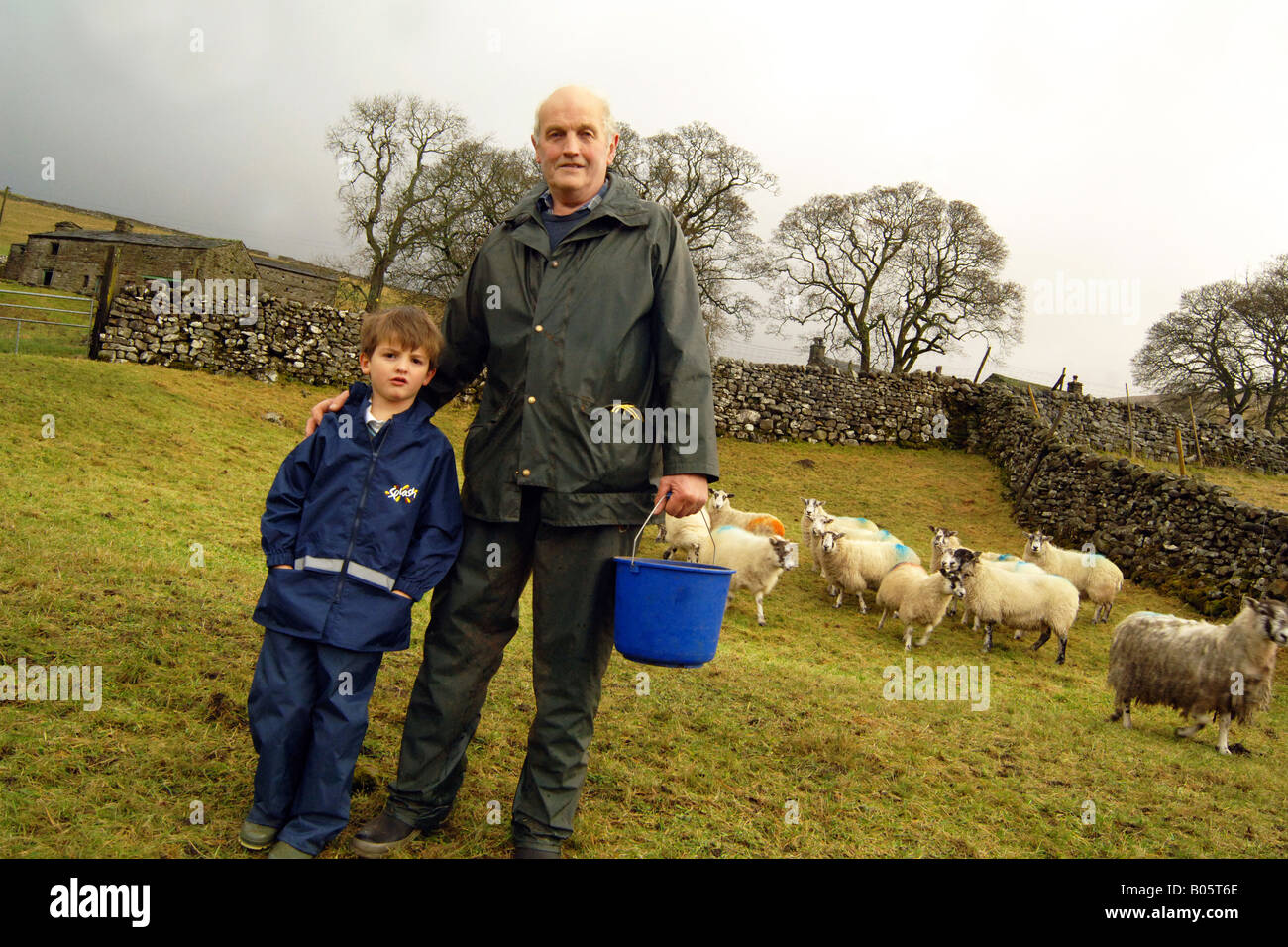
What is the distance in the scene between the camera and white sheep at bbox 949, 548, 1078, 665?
9.16 m

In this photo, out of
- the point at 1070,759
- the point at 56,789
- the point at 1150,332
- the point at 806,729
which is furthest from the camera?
the point at 1150,332

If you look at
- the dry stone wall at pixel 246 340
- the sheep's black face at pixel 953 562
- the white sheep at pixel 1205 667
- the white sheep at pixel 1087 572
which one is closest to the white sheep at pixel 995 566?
the sheep's black face at pixel 953 562

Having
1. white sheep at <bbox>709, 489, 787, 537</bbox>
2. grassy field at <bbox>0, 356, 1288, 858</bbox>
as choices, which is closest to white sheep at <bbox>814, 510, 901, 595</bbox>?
white sheep at <bbox>709, 489, 787, 537</bbox>

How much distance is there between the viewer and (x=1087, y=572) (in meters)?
11.5

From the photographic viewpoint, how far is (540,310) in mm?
2715

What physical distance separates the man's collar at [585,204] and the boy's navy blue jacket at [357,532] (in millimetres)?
953

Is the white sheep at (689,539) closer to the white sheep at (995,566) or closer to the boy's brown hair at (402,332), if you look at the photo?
the white sheep at (995,566)

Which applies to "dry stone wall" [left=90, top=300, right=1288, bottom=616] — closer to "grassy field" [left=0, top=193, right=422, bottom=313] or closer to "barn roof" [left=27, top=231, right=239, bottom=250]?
"grassy field" [left=0, top=193, right=422, bottom=313]

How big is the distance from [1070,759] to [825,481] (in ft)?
45.8

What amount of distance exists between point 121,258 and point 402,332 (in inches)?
1502

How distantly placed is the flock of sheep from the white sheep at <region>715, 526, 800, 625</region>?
1cm

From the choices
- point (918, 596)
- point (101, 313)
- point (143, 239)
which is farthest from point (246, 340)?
point (143, 239)
